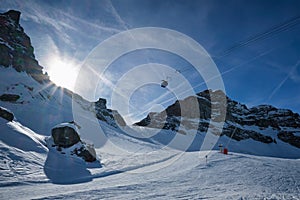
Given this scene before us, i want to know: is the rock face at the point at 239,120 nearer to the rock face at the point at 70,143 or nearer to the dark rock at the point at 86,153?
the rock face at the point at 70,143

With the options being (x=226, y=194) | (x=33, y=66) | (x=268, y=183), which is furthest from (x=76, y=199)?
(x=33, y=66)

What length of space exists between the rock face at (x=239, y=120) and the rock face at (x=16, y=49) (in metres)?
50.2

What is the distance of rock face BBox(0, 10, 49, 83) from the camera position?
54.9 meters

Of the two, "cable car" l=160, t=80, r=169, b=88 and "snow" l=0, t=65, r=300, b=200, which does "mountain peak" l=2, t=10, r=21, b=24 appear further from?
"cable car" l=160, t=80, r=169, b=88

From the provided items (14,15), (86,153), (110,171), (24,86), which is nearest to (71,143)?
(86,153)

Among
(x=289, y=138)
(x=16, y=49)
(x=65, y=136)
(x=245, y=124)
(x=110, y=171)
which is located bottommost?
(x=110, y=171)

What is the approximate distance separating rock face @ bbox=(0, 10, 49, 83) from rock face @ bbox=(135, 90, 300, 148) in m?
50.2

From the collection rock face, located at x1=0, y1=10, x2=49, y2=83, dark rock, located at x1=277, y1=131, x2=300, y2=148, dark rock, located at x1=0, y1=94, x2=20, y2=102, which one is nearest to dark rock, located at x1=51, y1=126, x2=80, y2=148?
dark rock, located at x1=0, y1=94, x2=20, y2=102

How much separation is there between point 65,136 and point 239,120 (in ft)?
384

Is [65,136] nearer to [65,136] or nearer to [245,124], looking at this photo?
[65,136]

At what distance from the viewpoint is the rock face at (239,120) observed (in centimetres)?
9438

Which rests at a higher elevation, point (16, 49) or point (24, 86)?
point (16, 49)

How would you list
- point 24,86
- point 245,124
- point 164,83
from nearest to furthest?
point 164,83, point 24,86, point 245,124

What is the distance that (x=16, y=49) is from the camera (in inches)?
2427
